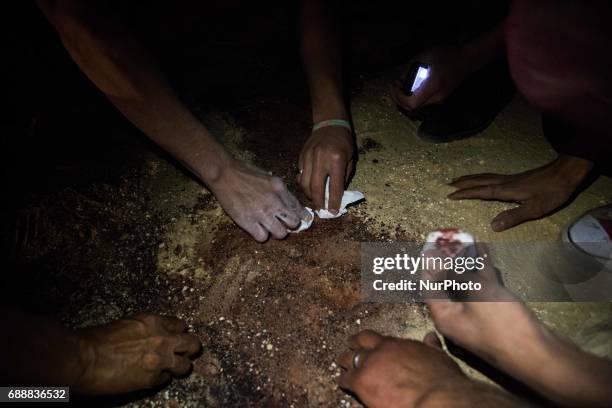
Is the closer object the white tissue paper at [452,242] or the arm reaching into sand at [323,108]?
the white tissue paper at [452,242]

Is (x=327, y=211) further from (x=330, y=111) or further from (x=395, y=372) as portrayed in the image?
(x=395, y=372)

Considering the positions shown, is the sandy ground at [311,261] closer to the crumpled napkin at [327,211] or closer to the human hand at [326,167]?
the crumpled napkin at [327,211]

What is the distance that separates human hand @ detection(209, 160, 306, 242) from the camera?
166cm

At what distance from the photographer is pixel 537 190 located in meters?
1.74

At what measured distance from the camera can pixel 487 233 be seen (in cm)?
176

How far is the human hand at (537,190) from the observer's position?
1.71m

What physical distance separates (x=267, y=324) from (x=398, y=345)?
0.58 meters

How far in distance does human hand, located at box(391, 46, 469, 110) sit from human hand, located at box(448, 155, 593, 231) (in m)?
0.69

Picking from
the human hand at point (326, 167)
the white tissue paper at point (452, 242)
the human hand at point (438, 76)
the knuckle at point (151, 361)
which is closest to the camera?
the knuckle at point (151, 361)

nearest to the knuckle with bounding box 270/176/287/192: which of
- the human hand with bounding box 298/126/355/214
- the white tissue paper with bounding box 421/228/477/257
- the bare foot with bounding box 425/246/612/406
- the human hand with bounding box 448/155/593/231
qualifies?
the human hand with bounding box 298/126/355/214

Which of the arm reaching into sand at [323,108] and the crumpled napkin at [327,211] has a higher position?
the arm reaching into sand at [323,108]

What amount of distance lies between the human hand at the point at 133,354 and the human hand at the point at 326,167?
872 mm

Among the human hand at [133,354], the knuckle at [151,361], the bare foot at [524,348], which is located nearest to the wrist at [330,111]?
the bare foot at [524,348]

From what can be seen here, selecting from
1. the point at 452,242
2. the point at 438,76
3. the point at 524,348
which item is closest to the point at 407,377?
the point at 524,348
